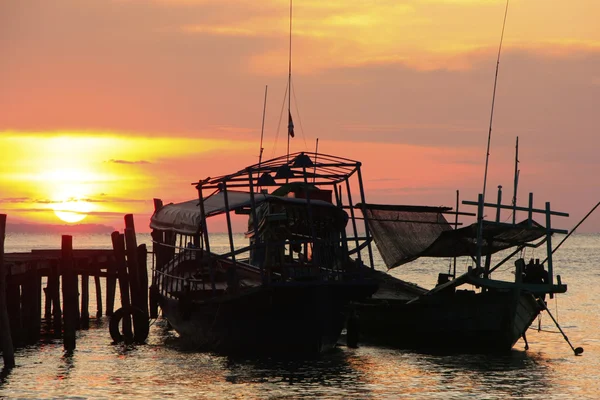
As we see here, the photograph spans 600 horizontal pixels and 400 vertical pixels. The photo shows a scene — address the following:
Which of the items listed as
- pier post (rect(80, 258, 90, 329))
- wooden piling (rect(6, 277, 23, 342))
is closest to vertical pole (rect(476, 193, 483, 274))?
wooden piling (rect(6, 277, 23, 342))

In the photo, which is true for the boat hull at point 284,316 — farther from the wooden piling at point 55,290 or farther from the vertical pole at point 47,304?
the vertical pole at point 47,304

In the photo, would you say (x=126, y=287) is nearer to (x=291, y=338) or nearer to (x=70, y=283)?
(x=70, y=283)

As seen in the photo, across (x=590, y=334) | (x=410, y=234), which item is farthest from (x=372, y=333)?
(x=590, y=334)

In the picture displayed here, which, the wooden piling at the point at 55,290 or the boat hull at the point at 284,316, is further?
the wooden piling at the point at 55,290

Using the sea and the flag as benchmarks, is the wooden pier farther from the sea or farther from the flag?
the flag

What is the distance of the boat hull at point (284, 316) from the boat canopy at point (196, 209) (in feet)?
A: 9.64

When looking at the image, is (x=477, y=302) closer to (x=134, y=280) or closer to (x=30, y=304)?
(x=134, y=280)

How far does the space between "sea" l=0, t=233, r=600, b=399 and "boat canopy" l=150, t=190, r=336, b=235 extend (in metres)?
4.01

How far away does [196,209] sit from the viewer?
101 ft

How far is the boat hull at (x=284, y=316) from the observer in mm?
25797

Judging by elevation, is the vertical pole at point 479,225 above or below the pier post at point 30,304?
above

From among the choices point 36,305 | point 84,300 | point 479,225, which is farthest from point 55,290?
point 479,225

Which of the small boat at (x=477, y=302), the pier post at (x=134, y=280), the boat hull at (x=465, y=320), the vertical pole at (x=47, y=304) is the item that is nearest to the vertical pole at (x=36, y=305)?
the pier post at (x=134, y=280)

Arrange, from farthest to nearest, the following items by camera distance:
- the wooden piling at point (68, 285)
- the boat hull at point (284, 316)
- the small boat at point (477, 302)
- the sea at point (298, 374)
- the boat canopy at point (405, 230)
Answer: the boat canopy at point (405, 230)
the wooden piling at point (68, 285)
the small boat at point (477, 302)
the boat hull at point (284, 316)
the sea at point (298, 374)
